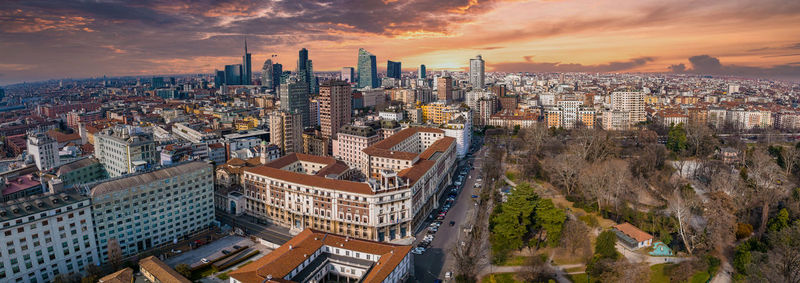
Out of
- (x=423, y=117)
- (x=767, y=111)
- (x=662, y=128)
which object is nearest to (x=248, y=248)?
(x=423, y=117)

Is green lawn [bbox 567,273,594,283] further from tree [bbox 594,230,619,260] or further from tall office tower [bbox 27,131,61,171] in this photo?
tall office tower [bbox 27,131,61,171]

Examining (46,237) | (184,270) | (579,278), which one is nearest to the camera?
(46,237)

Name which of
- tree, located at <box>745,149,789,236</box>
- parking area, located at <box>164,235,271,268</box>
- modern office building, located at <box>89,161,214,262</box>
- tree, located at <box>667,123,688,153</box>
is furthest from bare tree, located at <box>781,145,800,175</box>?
modern office building, located at <box>89,161,214,262</box>

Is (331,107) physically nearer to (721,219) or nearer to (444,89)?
(721,219)

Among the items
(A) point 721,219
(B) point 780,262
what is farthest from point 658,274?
(A) point 721,219

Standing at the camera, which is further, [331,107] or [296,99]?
[296,99]
